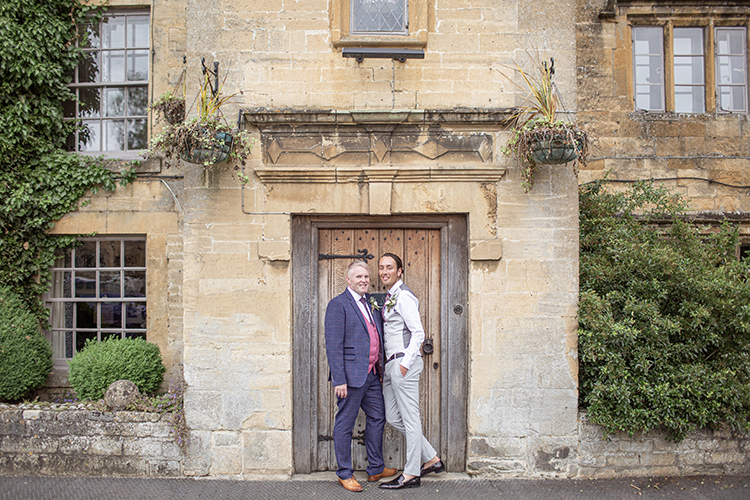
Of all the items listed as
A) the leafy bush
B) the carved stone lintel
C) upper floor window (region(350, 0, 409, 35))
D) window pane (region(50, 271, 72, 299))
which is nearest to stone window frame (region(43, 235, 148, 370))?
window pane (region(50, 271, 72, 299))

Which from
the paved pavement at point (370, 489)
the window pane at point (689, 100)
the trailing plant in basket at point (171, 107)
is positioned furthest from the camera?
the window pane at point (689, 100)

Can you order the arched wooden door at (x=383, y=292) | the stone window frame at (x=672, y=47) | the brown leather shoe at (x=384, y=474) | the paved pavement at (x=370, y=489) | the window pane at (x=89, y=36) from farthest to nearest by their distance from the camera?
1. the stone window frame at (x=672, y=47)
2. the window pane at (x=89, y=36)
3. the arched wooden door at (x=383, y=292)
4. the brown leather shoe at (x=384, y=474)
5. the paved pavement at (x=370, y=489)

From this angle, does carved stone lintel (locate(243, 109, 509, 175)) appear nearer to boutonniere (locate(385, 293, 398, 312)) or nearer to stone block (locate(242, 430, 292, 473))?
boutonniere (locate(385, 293, 398, 312))

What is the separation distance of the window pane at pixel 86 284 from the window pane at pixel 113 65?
2585mm

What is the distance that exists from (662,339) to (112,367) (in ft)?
18.7

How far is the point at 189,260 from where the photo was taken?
475cm

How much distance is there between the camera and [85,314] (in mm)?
6172

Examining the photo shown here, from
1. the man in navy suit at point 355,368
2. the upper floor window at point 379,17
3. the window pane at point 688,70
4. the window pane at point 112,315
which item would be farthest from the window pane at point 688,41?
the window pane at point 112,315

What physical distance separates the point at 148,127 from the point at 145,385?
322 cm

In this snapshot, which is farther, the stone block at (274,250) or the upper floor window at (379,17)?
the upper floor window at (379,17)

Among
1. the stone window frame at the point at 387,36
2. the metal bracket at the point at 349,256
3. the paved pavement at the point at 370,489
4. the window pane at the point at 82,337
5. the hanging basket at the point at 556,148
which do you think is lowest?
the paved pavement at the point at 370,489

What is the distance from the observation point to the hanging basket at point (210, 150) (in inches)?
172

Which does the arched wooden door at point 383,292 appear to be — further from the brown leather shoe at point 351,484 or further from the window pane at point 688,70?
the window pane at point 688,70

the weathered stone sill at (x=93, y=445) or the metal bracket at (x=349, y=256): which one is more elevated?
the metal bracket at (x=349, y=256)
